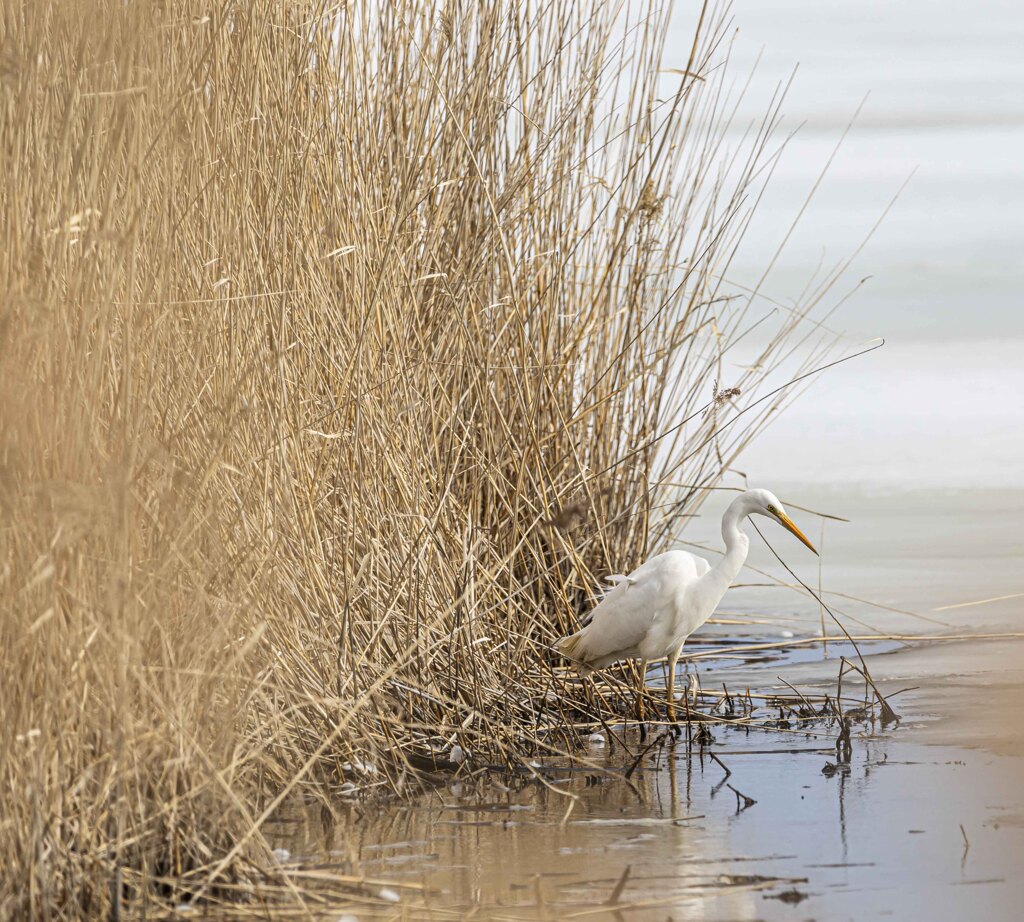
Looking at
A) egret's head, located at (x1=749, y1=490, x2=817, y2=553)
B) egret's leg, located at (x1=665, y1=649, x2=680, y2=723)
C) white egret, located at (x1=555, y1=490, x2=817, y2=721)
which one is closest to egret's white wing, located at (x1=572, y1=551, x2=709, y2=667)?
white egret, located at (x1=555, y1=490, x2=817, y2=721)

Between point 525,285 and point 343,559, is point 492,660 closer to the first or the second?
point 343,559

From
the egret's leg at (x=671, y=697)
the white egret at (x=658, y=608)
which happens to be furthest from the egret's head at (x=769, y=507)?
the egret's leg at (x=671, y=697)

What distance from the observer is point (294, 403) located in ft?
10.3

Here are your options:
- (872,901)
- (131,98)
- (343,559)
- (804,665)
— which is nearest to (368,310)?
(343,559)

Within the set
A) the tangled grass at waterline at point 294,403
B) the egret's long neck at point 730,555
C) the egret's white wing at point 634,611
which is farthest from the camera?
the egret's long neck at point 730,555

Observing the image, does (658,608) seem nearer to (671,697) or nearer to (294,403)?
(671,697)

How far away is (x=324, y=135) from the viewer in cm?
351

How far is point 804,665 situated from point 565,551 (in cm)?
117

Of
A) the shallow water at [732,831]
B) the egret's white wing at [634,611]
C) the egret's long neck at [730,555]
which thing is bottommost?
the shallow water at [732,831]

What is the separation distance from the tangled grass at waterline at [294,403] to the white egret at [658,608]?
149 mm

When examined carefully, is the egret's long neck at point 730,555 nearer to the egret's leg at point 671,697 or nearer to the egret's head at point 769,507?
the egret's head at point 769,507

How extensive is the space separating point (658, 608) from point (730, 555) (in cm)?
35

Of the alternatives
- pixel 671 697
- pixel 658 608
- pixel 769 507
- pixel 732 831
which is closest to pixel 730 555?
pixel 769 507

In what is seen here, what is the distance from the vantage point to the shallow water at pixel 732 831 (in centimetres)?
241
